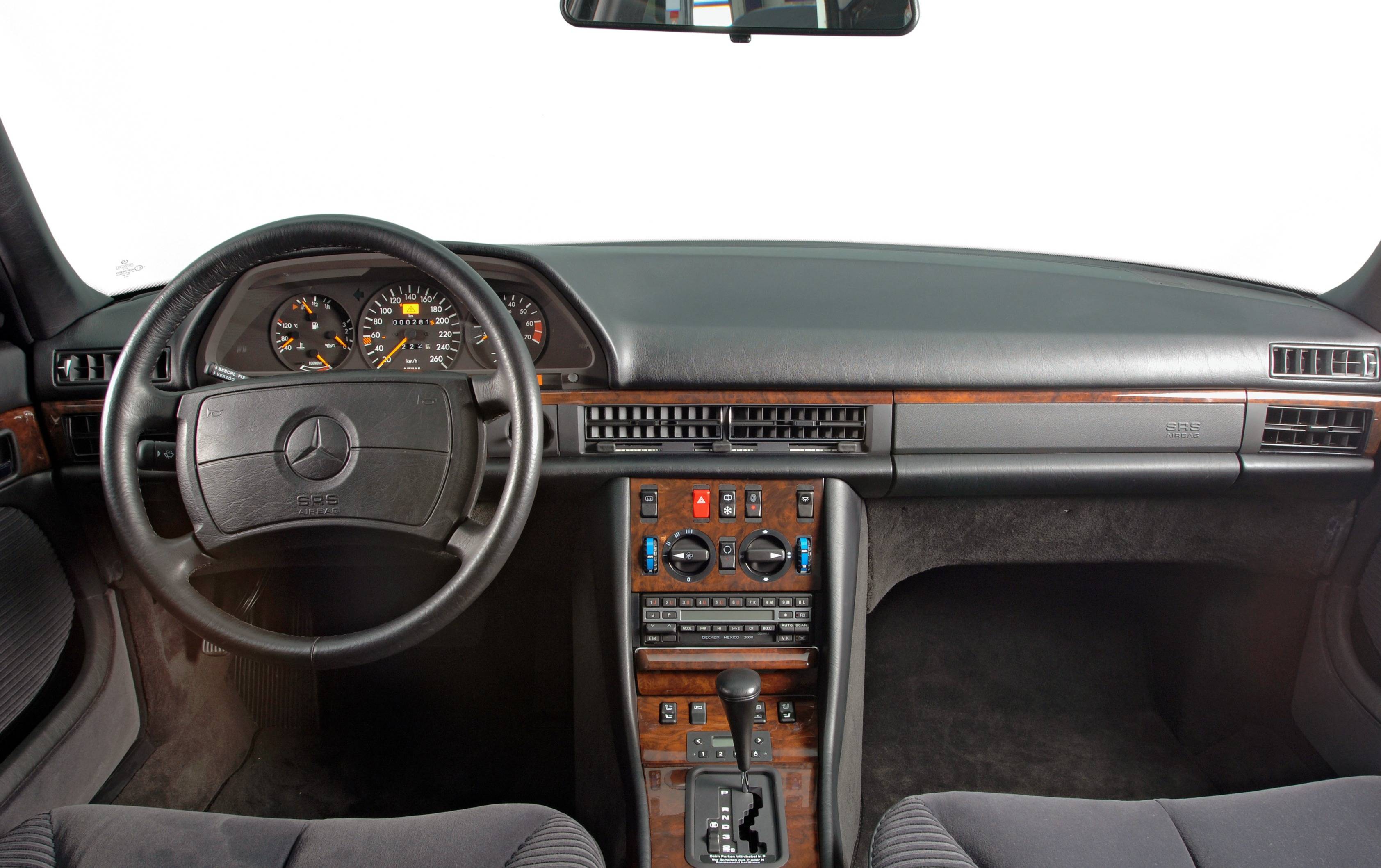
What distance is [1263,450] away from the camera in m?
1.86

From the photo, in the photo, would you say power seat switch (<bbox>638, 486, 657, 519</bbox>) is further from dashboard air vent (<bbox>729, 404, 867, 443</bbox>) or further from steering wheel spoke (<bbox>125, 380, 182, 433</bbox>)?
steering wheel spoke (<bbox>125, 380, 182, 433</bbox>)

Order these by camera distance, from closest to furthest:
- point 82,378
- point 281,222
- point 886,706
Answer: point 281,222
point 82,378
point 886,706

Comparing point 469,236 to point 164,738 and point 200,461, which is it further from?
point 164,738

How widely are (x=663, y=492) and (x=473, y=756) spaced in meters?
1.04

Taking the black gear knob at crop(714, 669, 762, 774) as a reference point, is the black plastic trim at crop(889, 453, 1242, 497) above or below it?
above

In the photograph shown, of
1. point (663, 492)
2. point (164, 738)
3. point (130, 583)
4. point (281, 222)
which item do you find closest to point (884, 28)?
point (663, 492)

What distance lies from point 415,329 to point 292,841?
0.95 meters

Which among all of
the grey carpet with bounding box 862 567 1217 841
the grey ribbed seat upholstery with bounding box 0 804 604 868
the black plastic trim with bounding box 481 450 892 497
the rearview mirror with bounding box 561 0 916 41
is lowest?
the grey carpet with bounding box 862 567 1217 841

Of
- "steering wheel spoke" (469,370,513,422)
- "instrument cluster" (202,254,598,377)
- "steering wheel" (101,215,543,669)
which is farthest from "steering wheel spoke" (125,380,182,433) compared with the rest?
"steering wheel spoke" (469,370,513,422)

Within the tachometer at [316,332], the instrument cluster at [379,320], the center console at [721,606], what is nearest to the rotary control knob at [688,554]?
the center console at [721,606]

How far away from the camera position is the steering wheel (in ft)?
4.18

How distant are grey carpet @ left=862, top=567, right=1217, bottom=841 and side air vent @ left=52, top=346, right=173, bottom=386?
79.8 inches

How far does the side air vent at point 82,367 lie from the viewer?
1.81m

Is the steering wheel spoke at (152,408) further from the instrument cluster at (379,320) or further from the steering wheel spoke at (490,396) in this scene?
the steering wheel spoke at (490,396)
